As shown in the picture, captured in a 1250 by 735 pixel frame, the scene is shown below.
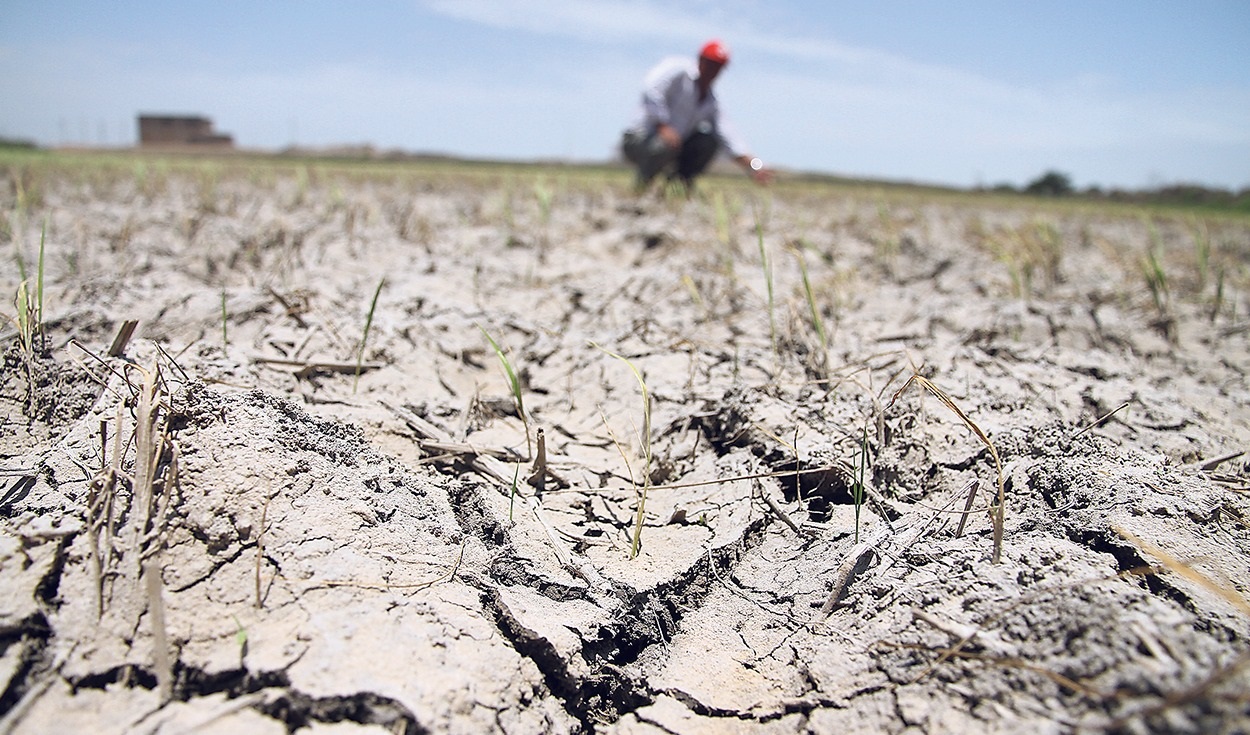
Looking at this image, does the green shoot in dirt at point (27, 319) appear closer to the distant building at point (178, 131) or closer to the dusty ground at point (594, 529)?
the dusty ground at point (594, 529)

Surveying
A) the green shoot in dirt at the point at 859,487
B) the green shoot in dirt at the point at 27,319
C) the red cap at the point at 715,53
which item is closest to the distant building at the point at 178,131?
the red cap at the point at 715,53

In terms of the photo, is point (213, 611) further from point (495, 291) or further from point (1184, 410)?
point (1184, 410)

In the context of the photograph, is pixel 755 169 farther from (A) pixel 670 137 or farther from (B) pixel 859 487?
(B) pixel 859 487

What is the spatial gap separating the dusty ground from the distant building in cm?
3284

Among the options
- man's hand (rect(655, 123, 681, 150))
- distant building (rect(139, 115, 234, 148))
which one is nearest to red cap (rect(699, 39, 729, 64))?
man's hand (rect(655, 123, 681, 150))

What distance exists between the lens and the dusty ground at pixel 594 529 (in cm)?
75

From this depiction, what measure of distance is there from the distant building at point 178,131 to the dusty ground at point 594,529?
108ft

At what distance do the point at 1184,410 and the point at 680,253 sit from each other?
5.99 feet

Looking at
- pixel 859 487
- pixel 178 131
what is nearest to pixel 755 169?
pixel 859 487

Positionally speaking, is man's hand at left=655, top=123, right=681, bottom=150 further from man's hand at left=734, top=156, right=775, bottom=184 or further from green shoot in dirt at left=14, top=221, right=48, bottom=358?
green shoot in dirt at left=14, top=221, right=48, bottom=358

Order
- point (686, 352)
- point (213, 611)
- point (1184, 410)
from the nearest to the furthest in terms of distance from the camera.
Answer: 1. point (213, 611)
2. point (1184, 410)
3. point (686, 352)

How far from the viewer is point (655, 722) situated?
875mm

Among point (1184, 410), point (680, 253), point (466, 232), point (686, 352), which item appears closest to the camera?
point (1184, 410)

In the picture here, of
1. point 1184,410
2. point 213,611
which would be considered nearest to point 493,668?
point 213,611
